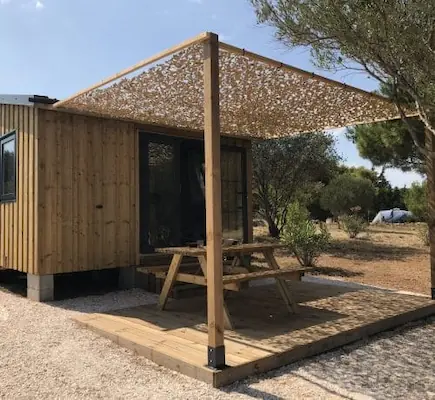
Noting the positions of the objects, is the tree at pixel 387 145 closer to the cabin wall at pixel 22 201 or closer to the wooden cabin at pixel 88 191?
the wooden cabin at pixel 88 191

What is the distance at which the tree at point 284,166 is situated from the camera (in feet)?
42.4

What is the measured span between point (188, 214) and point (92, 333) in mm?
3164

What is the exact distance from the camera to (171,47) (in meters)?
3.32

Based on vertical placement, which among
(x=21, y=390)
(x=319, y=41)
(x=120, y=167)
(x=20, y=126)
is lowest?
(x=21, y=390)

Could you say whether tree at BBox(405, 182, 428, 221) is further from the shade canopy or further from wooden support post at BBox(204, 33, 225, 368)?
wooden support post at BBox(204, 33, 225, 368)

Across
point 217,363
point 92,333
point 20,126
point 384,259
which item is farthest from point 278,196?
point 217,363

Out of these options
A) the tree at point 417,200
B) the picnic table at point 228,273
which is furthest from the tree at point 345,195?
the picnic table at point 228,273

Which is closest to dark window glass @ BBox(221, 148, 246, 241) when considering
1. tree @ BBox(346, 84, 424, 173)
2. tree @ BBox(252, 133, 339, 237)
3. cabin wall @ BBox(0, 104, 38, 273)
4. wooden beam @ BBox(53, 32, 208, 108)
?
cabin wall @ BBox(0, 104, 38, 273)

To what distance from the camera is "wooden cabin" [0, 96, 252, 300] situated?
5.59 metres

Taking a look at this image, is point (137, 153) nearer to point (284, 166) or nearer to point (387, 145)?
point (387, 145)

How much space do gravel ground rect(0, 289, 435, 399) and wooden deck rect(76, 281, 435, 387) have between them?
0.09 meters

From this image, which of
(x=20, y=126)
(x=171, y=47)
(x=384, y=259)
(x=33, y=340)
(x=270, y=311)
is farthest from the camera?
(x=384, y=259)

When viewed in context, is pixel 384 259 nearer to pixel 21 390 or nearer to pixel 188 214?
pixel 188 214

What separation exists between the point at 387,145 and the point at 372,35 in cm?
730
